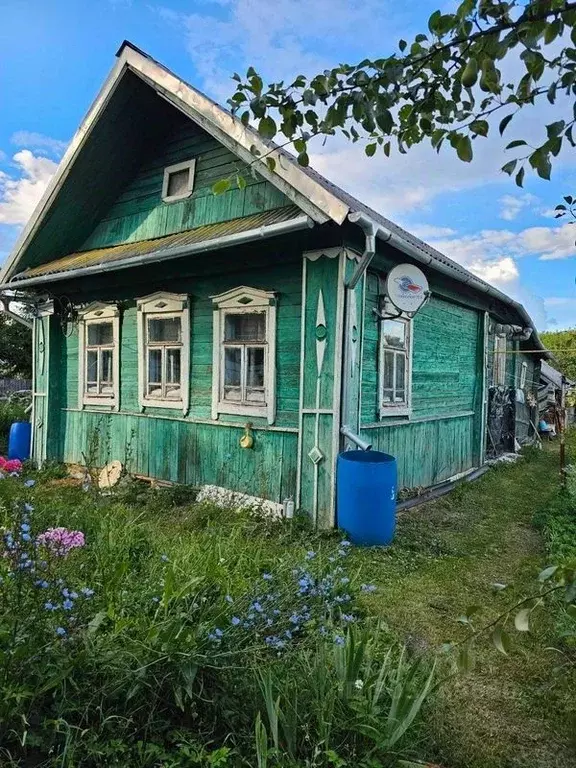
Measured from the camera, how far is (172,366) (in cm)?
678

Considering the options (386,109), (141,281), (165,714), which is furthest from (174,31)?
(141,281)

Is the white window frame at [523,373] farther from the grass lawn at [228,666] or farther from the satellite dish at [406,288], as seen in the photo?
the grass lawn at [228,666]

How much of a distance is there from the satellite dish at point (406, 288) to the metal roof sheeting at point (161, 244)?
1.23 metres

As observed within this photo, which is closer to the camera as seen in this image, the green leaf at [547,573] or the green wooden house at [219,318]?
the green leaf at [547,573]

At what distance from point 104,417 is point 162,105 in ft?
14.3

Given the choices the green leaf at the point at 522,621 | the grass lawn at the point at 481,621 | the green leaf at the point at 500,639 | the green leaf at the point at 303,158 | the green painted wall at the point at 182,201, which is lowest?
the grass lawn at the point at 481,621

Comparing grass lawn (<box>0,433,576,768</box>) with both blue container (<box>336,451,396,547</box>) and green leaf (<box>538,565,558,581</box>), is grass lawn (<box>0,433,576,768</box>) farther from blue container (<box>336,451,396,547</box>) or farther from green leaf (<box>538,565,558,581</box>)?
blue container (<box>336,451,396,547</box>)

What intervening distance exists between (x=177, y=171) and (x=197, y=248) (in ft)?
6.39

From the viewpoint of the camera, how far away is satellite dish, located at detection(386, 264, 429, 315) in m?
5.43

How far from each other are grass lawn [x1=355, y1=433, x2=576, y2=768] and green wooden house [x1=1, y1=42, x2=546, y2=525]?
40.0 inches

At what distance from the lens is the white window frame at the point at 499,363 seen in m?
10.5

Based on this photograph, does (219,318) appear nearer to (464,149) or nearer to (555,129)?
(464,149)

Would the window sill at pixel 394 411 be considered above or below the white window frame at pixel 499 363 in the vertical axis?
below

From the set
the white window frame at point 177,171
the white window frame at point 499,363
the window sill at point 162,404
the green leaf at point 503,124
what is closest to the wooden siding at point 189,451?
the window sill at point 162,404
